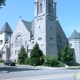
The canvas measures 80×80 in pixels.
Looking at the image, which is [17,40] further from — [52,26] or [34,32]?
[52,26]

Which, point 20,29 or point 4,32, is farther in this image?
point 4,32

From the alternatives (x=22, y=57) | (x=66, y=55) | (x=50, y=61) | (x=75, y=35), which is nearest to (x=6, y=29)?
(x=22, y=57)

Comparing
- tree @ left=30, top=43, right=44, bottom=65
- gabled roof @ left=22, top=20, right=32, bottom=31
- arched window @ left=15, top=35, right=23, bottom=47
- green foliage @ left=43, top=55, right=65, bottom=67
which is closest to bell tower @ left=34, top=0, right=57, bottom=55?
tree @ left=30, top=43, right=44, bottom=65

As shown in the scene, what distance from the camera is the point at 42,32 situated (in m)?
49.9

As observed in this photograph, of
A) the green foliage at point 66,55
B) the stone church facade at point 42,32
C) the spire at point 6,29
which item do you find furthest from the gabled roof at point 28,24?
the green foliage at point 66,55

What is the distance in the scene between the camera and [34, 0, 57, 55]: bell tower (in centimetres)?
4925

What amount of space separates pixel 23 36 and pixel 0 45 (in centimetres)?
1371

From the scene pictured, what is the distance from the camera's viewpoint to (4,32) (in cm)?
6644

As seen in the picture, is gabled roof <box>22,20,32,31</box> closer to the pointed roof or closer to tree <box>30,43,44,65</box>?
tree <box>30,43,44,65</box>

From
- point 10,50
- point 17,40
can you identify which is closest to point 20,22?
point 17,40

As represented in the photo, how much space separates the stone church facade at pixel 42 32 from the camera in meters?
49.7

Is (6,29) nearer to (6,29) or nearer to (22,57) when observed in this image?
(6,29)

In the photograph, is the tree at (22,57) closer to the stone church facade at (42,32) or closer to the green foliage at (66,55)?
the stone church facade at (42,32)

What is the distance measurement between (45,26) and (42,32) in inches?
74.2
